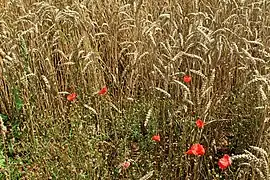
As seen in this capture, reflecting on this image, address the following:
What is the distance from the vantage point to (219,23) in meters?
2.51

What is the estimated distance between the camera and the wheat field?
6.28 ft

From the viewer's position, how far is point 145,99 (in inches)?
A: 91.0

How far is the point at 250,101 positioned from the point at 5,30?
165 cm

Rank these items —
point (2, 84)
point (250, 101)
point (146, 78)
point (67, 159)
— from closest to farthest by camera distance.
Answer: point (67, 159)
point (250, 101)
point (146, 78)
point (2, 84)

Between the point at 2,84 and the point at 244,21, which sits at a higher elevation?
the point at 244,21

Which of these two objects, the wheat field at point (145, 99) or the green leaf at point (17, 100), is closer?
the wheat field at point (145, 99)

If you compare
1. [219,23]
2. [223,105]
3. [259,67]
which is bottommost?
[223,105]

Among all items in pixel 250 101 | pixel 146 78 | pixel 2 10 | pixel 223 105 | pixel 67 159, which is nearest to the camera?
pixel 67 159

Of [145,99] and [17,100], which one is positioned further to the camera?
[17,100]

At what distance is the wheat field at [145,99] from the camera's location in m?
1.91

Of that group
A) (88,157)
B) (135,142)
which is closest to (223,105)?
(135,142)

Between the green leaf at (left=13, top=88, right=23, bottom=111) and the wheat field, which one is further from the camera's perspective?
the green leaf at (left=13, top=88, right=23, bottom=111)

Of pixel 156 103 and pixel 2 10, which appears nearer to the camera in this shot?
pixel 156 103

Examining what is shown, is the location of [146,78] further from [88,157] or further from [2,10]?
[2,10]
